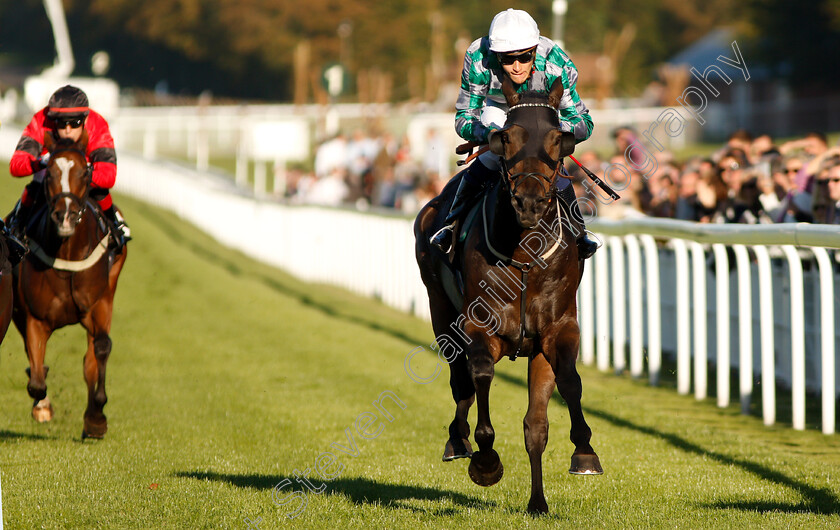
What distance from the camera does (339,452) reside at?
6.53 metres

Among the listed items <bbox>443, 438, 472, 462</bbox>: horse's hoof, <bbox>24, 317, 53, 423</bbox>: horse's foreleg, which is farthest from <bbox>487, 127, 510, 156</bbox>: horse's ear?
<bbox>24, 317, 53, 423</bbox>: horse's foreleg

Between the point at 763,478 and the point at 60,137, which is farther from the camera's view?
the point at 60,137

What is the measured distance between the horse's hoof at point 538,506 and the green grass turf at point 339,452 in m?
0.07

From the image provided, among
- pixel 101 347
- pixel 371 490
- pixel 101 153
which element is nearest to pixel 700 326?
A: pixel 371 490

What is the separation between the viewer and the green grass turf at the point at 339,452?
5004 millimetres

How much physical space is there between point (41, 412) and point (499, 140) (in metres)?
4.25

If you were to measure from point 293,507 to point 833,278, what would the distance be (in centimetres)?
371

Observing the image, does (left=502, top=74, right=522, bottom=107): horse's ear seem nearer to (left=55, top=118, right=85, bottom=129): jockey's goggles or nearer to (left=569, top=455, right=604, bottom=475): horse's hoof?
(left=569, top=455, right=604, bottom=475): horse's hoof

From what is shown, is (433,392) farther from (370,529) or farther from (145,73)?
(145,73)

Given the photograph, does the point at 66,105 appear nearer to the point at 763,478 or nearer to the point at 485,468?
the point at 485,468

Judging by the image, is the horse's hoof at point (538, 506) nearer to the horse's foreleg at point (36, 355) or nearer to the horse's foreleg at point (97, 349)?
the horse's foreleg at point (97, 349)

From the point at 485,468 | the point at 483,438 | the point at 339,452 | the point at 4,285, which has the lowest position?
the point at 339,452

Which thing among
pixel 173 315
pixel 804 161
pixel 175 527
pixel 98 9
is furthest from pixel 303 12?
pixel 175 527

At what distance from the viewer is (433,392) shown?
29.0 feet
